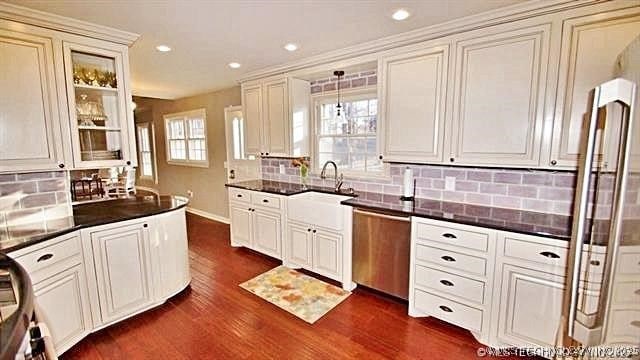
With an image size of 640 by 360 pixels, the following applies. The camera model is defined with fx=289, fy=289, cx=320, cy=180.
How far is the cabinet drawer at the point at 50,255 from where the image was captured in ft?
5.77

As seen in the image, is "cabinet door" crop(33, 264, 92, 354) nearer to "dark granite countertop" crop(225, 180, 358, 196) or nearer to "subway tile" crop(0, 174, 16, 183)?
"subway tile" crop(0, 174, 16, 183)

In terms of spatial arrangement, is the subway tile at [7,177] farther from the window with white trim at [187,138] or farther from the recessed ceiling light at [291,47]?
the window with white trim at [187,138]

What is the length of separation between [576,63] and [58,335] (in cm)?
392

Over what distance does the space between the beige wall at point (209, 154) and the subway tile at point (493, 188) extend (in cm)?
388

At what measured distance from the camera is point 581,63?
1.90 metres

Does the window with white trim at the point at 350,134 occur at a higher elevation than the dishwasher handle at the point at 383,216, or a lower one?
higher

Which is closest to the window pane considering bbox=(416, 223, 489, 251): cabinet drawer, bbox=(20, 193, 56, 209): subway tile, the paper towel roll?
bbox=(20, 193, 56, 209): subway tile

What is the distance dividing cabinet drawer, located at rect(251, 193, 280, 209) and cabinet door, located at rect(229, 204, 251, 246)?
22 centimetres

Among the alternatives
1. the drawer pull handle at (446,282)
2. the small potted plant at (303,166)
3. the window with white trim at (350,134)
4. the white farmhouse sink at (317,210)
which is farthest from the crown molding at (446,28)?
the drawer pull handle at (446,282)

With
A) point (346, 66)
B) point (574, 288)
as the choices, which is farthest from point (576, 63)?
A: point (346, 66)

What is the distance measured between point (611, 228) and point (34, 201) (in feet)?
12.4

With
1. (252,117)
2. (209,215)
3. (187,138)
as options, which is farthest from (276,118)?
(187,138)

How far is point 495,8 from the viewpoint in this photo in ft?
6.89

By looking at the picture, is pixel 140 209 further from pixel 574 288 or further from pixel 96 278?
pixel 574 288
